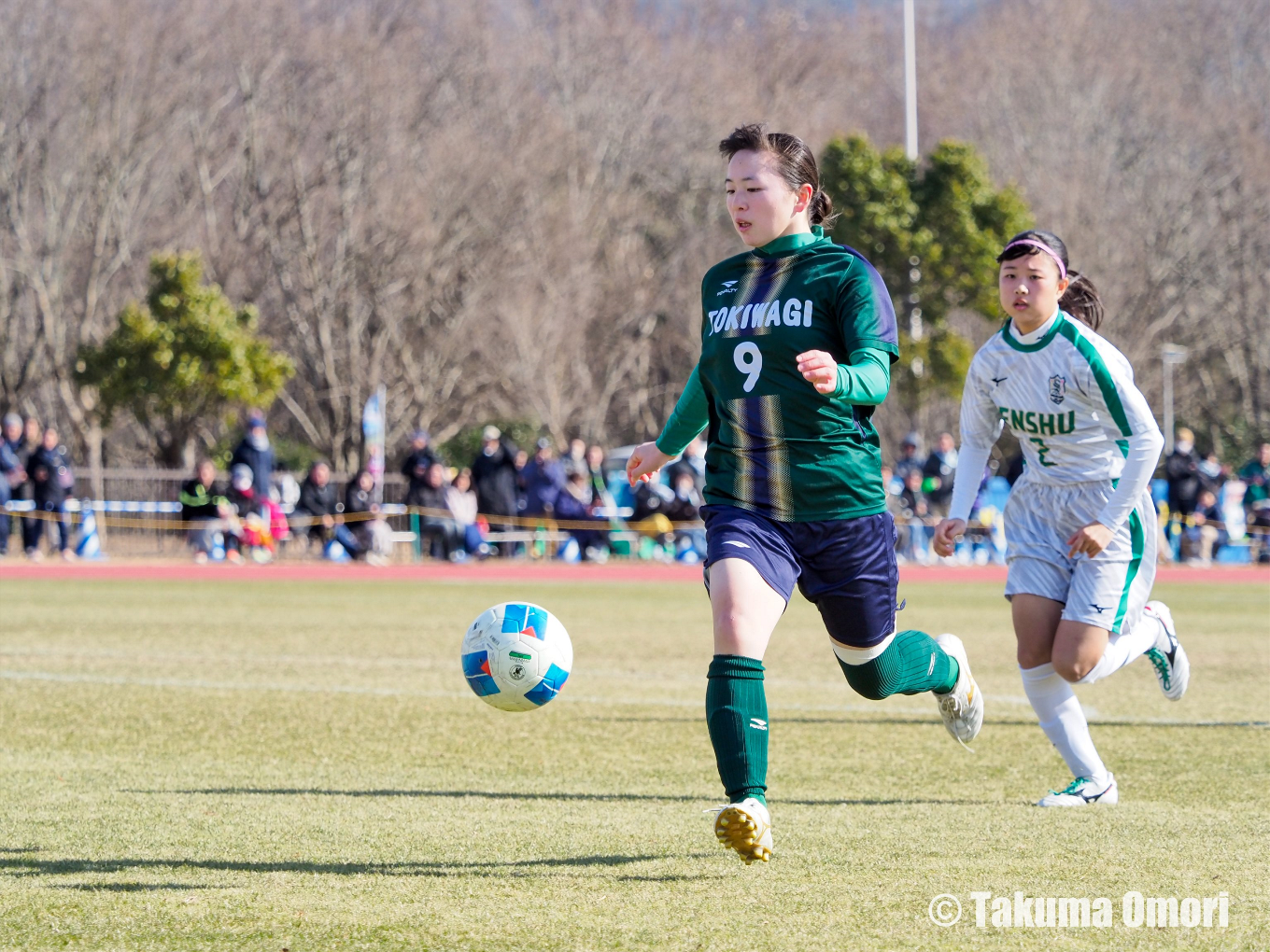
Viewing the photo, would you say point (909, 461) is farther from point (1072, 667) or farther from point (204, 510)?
point (1072, 667)

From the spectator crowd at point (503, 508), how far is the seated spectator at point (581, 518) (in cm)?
2

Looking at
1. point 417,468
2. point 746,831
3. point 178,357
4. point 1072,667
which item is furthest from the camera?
point 178,357

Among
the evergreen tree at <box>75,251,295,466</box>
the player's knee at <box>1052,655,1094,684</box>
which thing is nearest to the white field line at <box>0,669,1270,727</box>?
the player's knee at <box>1052,655,1094,684</box>

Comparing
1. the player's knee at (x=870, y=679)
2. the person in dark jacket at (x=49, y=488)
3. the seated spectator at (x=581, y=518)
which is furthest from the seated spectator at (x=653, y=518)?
the player's knee at (x=870, y=679)

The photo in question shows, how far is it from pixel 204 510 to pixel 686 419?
22103 mm

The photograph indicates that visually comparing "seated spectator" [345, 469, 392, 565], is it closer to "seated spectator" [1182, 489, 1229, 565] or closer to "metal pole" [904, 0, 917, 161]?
"seated spectator" [1182, 489, 1229, 565]

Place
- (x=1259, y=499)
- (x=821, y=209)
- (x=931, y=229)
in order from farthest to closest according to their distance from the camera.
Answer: (x=931, y=229), (x=1259, y=499), (x=821, y=209)

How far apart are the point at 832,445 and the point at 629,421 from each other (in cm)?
4286

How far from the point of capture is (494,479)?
27547mm

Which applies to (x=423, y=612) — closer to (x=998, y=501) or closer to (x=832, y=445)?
(x=832, y=445)

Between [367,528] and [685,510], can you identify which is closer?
[367,528]

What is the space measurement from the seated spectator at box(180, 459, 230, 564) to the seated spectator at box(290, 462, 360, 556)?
1.25 m

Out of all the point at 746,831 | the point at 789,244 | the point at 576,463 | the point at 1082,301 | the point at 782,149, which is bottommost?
the point at 576,463

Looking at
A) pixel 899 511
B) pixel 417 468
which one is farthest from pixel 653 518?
pixel 899 511
